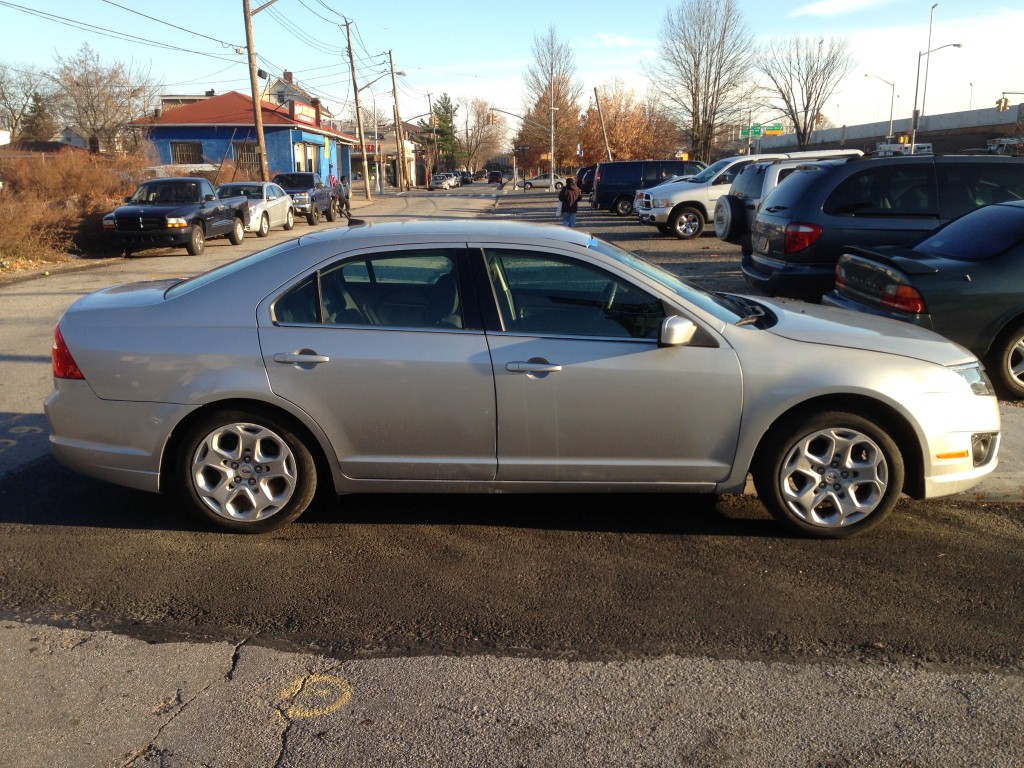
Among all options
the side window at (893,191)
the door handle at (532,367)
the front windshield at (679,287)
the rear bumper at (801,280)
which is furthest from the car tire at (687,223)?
the door handle at (532,367)

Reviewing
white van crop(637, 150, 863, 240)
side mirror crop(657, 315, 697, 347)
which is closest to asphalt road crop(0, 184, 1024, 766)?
side mirror crop(657, 315, 697, 347)

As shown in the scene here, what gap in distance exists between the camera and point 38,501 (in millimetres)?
5203

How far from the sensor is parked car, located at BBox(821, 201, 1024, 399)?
711 centimetres

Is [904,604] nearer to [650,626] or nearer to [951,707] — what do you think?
[951,707]

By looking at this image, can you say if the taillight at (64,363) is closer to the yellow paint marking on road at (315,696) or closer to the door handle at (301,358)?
the door handle at (301,358)

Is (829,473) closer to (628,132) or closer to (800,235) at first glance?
(800,235)

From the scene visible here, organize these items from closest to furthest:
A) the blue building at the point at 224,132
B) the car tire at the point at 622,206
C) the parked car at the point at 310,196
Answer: the parked car at the point at 310,196
the car tire at the point at 622,206
the blue building at the point at 224,132

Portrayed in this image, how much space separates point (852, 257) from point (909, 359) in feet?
11.8

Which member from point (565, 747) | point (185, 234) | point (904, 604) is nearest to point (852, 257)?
point (904, 604)

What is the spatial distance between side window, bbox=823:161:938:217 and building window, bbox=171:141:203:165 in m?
50.2

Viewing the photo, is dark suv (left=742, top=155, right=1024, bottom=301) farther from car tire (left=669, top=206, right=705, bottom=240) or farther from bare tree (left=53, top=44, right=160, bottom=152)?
bare tree (left=53, top=44, right=160, bottom=152)

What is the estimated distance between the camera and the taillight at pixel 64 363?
4.64 m

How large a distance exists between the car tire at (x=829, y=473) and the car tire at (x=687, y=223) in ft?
58.7

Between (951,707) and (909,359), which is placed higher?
(909,359)
